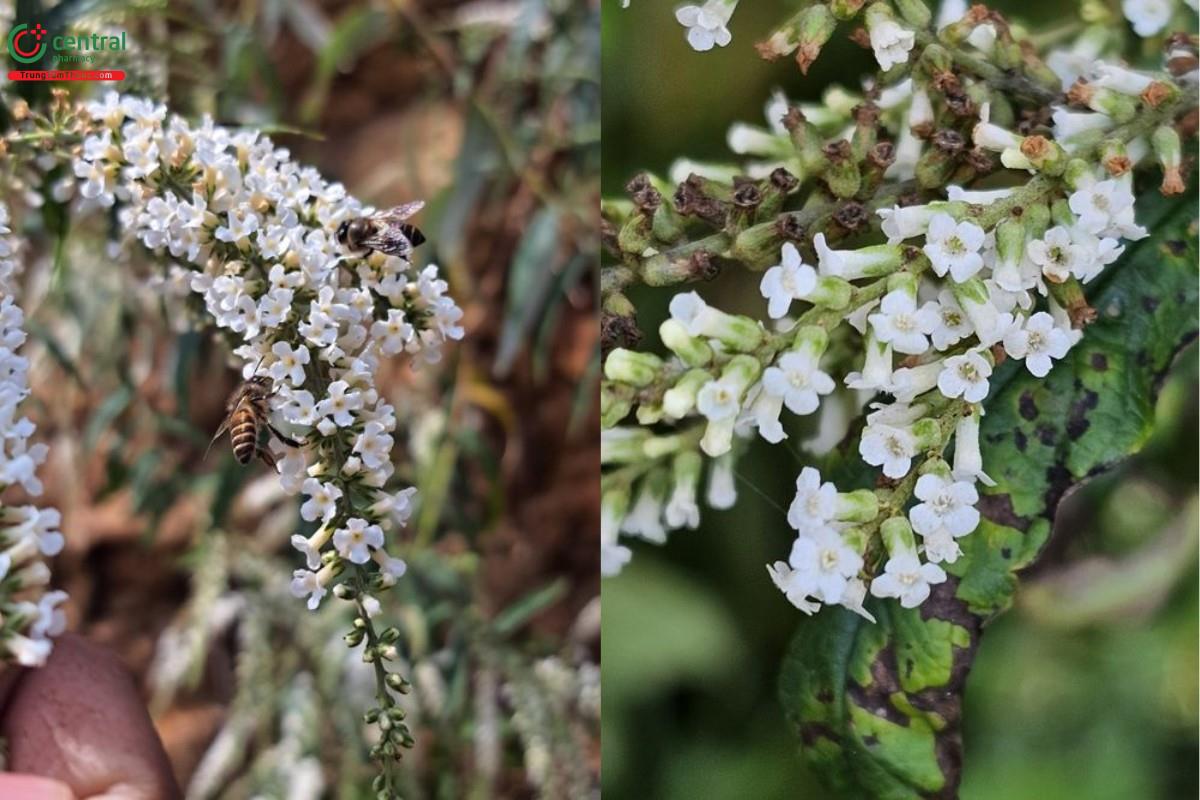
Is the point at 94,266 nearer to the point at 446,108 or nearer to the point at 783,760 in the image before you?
the point at 446,108

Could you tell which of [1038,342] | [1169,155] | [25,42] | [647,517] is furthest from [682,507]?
[25,42]

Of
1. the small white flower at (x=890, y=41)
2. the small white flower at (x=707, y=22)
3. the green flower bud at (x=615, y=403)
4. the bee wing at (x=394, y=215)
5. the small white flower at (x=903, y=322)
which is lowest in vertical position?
the green flower bud at (x=615, y=403)

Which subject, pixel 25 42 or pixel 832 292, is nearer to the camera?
pixel 832 292

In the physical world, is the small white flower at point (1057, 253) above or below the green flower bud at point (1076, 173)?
below

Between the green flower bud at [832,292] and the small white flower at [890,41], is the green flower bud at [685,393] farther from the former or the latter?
the small white flower at [890,41]

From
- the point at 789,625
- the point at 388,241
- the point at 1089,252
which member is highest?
the point at 388,241

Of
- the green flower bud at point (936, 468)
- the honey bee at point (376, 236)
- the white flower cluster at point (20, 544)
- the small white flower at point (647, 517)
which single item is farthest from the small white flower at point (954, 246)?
the white flower cluster at point (20, 544)

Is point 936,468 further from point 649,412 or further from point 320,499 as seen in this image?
point 320,499
